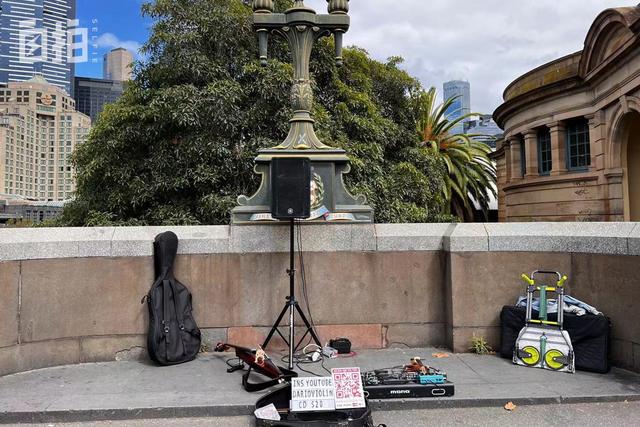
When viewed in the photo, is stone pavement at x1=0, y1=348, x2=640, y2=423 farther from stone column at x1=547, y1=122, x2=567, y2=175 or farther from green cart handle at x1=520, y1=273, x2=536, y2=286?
stone column at x1=547, y1=122, x2=567, y2=175

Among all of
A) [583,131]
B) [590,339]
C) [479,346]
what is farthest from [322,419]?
[583,131]

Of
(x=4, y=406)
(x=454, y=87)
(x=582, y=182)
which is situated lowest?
(x=4, y=406)

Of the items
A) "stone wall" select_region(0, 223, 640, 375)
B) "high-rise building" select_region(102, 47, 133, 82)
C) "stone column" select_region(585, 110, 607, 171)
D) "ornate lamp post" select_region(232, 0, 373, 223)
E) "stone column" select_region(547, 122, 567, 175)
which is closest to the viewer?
"stone wall" select_region(0, 223, 640, 375)

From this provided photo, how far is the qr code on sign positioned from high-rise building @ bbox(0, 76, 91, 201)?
143752mm

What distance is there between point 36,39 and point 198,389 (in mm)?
92461

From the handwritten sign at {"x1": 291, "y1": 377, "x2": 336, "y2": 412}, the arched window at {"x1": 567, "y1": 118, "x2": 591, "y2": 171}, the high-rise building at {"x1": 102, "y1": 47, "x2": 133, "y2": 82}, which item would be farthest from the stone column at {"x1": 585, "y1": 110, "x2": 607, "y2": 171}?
the high-rise building at {"x1": 102, "y1": 47, "x2": 133, "y2": 82}

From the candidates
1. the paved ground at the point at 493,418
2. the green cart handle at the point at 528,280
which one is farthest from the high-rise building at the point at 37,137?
the green cart handle at the point at 528,280

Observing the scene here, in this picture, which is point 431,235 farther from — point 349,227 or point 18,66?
point 18,66

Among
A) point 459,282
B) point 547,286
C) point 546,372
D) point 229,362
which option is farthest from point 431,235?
point 229,362

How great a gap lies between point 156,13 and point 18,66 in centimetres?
15878

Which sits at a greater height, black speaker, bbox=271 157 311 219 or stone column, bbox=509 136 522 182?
stone column, bbox=509 136 522 182

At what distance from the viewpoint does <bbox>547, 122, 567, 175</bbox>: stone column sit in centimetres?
1952

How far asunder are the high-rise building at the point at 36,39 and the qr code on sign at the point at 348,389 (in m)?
62.2

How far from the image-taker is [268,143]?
41.4ft
